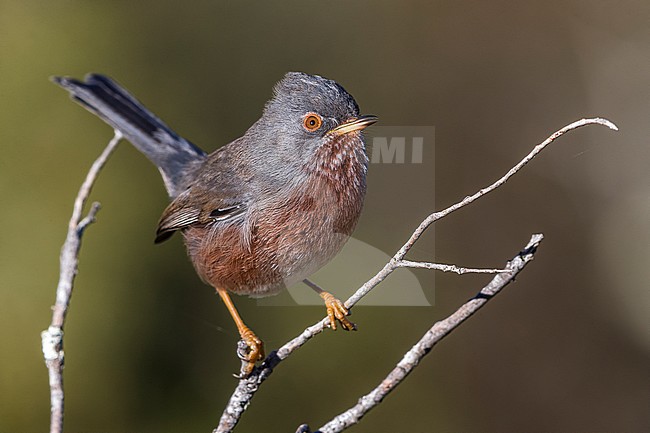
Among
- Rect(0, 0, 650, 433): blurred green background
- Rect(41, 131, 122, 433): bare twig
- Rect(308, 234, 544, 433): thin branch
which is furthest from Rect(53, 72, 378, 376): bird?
Rect(0, 0, 650, 433): blurred green background

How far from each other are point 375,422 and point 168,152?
9.00 feet

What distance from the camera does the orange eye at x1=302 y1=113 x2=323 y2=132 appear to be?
2951 millimetres

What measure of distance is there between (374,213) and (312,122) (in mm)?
2383

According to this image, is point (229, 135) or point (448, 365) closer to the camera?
point (229, 135)

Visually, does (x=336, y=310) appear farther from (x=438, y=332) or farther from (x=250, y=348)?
(x=438, y=332)

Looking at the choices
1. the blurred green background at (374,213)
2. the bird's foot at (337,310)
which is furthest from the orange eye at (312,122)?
the blurred green background at (374,213)

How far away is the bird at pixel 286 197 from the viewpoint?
2.94 metres

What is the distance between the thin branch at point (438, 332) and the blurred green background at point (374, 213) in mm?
2074

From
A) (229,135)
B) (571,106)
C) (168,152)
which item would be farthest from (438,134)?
(168,152)

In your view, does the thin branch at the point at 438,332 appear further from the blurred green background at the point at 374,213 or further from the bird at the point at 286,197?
the blurred green background at the point at 374,213

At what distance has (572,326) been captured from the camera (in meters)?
6.71

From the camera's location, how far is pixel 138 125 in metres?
4.29

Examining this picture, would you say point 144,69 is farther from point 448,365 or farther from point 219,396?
point 448,365

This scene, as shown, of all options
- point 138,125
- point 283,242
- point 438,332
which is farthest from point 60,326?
point 138,125
